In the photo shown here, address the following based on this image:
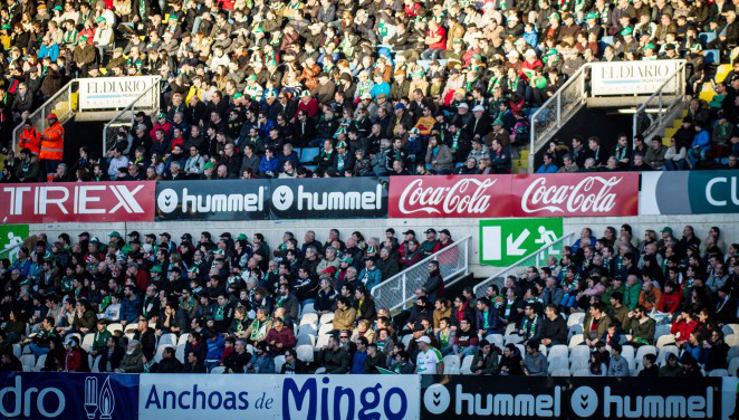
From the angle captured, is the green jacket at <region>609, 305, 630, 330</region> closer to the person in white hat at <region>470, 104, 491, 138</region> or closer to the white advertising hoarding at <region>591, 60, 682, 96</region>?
the person in white hat at <region>470, 104, 491, 138</region>

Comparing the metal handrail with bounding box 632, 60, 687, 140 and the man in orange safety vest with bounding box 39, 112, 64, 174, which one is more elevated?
the metal handrail with bounding box 632, 60, 687, 140

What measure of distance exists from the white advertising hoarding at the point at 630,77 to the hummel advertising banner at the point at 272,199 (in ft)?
14.3

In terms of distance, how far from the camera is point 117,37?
3177 cm

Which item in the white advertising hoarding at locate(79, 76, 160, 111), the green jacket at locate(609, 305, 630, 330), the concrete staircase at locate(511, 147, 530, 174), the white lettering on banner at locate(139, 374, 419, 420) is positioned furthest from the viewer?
the white advertising hoarding at locate(79, 76, 160, 111)

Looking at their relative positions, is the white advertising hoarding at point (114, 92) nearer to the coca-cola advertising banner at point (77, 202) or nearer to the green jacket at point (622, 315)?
the coca-cola advertising banner at point (77, 202)

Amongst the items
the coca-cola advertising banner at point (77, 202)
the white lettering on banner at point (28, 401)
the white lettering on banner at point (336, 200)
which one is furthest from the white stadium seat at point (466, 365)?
the coca-cola advertising banner at point (77, 202)

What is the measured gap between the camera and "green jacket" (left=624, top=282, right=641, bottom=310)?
65.6 ft

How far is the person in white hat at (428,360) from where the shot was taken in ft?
62.8

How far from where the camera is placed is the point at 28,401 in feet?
63.6

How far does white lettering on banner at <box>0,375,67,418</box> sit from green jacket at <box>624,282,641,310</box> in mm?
8364

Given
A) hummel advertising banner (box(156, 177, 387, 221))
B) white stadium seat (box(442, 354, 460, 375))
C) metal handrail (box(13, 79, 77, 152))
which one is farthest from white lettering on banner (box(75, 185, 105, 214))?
white stadium seat (box(442, 354, 460, 375))

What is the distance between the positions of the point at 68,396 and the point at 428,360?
5.17 m

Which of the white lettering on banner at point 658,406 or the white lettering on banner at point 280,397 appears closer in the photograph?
the white lettering on banner at point 658,406

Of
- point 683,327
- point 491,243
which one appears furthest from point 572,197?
point 683,327
